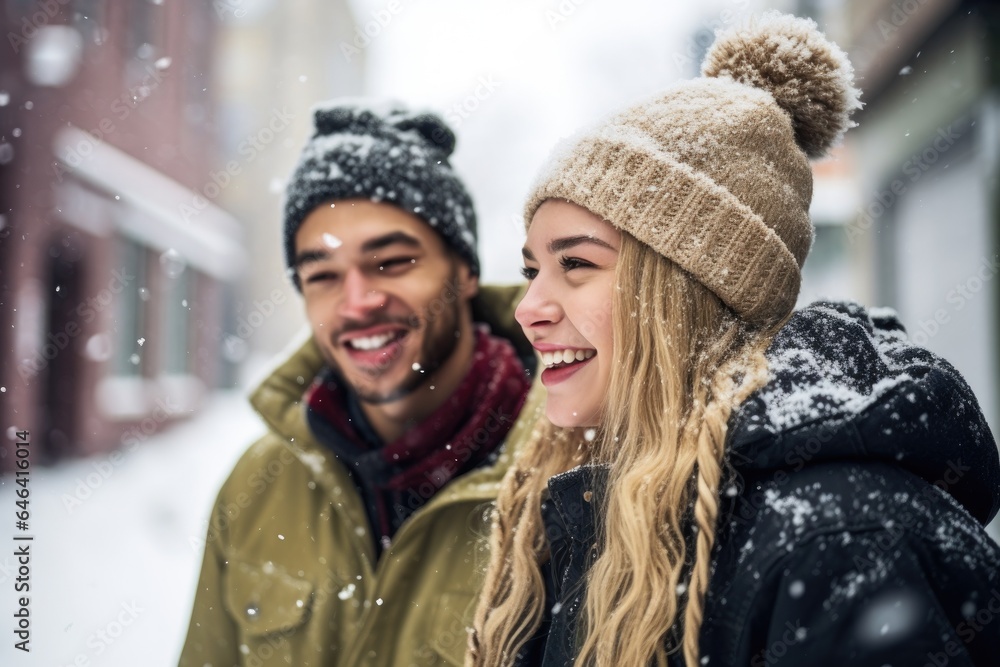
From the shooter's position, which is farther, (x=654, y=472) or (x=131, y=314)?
(x=131, y=314)

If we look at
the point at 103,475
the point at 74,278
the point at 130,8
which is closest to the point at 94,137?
the point at 74,278

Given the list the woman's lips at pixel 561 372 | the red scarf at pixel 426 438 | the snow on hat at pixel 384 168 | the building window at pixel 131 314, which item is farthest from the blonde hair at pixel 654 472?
the building window at pixel 131 314

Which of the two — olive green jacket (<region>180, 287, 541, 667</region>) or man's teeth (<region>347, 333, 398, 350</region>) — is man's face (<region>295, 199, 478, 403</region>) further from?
olive green jacket (<region>180, 287, 541, 667</region>)

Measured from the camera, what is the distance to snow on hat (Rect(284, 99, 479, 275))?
8.30 feet

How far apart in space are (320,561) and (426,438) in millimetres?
538

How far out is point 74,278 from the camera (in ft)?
31.9

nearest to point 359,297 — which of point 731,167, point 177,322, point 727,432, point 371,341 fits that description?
point 371,341

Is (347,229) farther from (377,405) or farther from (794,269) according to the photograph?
(794,269)

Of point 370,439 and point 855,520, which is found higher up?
point 370,439

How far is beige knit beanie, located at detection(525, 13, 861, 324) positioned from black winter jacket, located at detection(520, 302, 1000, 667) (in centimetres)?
23

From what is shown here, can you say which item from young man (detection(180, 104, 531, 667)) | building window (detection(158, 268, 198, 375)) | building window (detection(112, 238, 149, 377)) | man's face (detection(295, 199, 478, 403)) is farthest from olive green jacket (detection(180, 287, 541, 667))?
building window (detection(158, 268, 198, 375))

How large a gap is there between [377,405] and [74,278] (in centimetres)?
887

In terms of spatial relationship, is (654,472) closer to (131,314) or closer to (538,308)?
(538,308)

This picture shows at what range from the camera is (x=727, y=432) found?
1373mm
